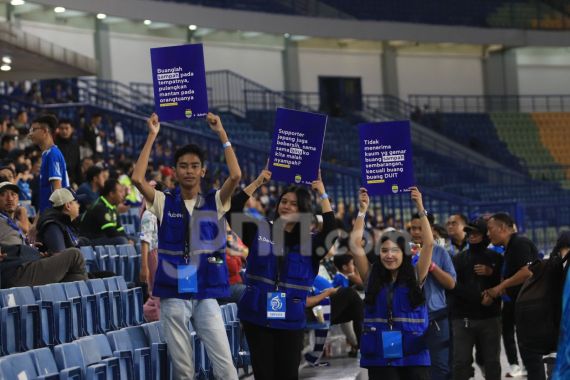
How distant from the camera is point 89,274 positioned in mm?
10016

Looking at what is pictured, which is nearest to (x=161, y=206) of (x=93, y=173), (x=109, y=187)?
(x=109, y=187)

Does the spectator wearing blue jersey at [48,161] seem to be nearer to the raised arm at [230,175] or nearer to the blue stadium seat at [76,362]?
the raised arm at [230,175]

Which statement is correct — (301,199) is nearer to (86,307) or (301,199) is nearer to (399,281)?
(399,281)

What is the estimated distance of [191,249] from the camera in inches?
278

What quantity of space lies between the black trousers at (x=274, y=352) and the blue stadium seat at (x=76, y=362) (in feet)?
3.58

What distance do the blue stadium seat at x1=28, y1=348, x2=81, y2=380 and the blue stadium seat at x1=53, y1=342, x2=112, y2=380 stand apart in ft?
0.19

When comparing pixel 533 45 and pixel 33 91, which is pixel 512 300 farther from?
pixel 533 45

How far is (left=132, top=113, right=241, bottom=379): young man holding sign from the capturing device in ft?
23.0

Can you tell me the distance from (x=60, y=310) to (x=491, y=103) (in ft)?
96.7

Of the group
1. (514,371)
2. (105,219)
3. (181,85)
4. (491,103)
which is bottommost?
(514,371)

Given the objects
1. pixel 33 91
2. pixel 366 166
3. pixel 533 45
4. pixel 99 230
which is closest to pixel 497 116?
pixel 533 45

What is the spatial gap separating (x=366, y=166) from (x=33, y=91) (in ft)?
43.4

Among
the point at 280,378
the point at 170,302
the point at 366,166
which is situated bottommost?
the point at 280,378

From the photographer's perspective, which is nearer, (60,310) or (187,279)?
(187,279)
